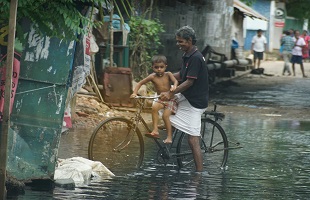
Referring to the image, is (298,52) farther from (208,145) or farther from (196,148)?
(196,148)

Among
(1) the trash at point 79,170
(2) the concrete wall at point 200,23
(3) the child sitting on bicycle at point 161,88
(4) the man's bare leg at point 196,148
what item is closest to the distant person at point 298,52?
(2) the concrete wall at point 200,23

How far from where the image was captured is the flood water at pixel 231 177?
855cm

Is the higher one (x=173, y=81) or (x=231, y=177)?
(x=173, y=81)

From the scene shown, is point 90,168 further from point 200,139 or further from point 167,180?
point 200,139

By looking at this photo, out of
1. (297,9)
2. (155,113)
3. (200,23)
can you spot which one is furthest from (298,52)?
(155,113)

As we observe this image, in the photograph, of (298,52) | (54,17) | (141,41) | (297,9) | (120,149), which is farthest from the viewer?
(297,9)

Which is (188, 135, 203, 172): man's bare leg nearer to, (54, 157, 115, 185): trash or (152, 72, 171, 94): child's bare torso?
(152, 72, 171, 94): child's bare torso

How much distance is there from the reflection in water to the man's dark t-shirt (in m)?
→ 0.90

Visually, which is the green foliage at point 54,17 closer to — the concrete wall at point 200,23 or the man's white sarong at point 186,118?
the man's white sarong at point 186,118

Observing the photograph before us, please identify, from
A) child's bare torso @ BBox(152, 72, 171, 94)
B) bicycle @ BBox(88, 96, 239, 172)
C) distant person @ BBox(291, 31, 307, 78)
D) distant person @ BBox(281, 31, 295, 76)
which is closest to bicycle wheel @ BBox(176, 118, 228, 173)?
bicycle @ BBox(88, 96, 239, 172)

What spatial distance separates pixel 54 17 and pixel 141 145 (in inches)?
106

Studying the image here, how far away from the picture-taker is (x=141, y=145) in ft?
33.2

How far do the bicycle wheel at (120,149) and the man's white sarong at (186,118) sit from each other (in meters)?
0.49

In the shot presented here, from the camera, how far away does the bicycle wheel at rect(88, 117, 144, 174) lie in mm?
9852
